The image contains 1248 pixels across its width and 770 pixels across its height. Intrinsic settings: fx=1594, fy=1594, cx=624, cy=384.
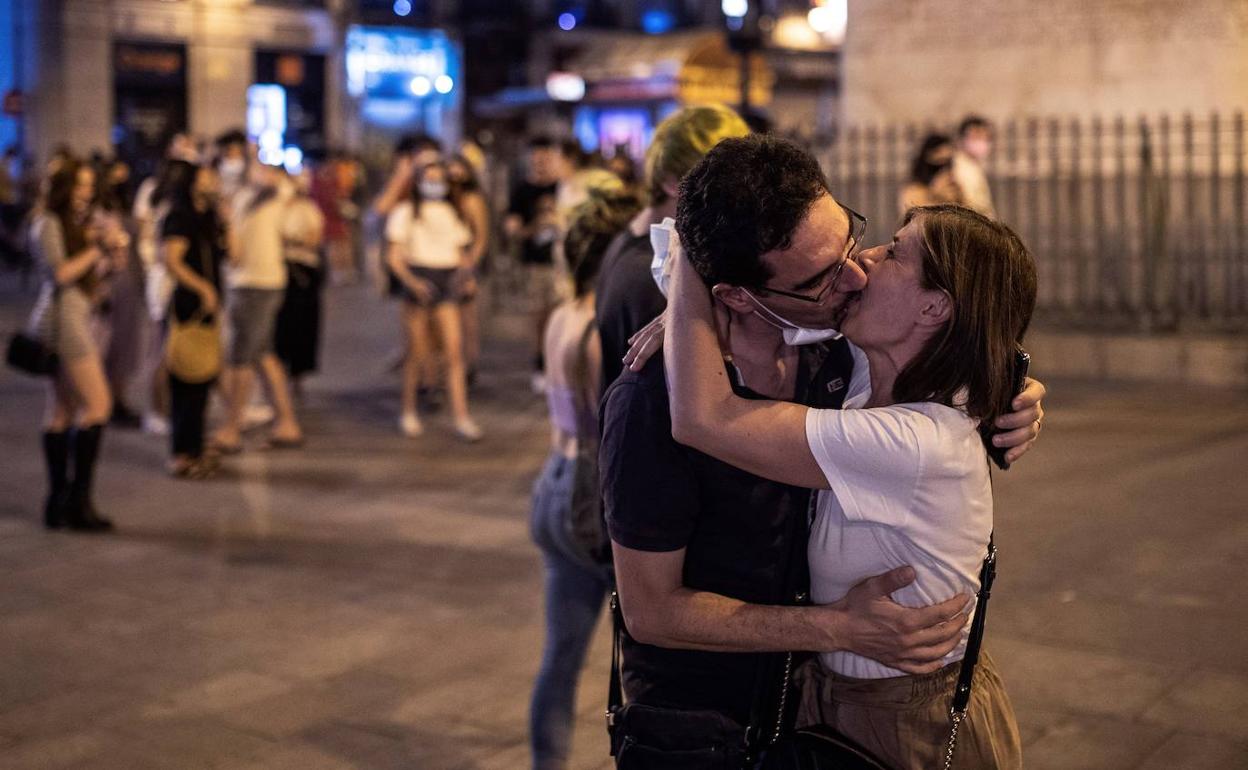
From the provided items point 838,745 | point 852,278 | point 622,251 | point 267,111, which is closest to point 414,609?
point 622,251

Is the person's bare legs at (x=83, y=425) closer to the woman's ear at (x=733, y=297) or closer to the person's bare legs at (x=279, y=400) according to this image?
the person's bare legs at (x=279, y=400)

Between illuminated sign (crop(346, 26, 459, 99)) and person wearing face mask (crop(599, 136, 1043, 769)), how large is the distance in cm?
3585

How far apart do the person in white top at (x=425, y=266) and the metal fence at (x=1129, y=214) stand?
140 inches

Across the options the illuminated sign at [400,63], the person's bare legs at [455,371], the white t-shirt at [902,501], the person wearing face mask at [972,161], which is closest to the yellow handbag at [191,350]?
the person's bare legs at [455,371]

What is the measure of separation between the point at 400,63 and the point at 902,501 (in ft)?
124

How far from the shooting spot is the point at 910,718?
232cm

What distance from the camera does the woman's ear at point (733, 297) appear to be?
7.70 ft

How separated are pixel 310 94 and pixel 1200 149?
90.4 ft

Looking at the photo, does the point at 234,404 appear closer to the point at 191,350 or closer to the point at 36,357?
the point at 191,350

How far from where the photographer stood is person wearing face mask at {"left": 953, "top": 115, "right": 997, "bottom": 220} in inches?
409

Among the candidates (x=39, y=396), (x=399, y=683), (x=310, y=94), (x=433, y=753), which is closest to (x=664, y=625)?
(x=433, y=753)

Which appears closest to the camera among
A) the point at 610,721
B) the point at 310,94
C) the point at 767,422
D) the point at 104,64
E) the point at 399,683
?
the point at 767,422

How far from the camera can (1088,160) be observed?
12.3m

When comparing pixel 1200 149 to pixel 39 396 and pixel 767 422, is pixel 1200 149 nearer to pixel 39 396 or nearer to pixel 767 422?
pixel 39 396
